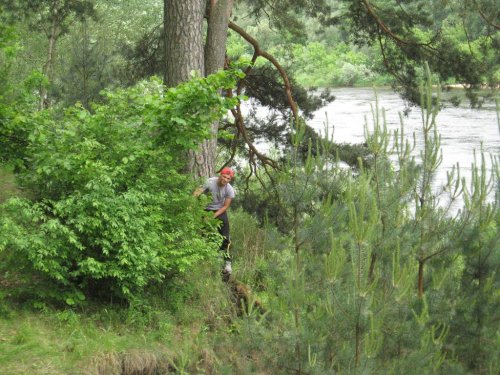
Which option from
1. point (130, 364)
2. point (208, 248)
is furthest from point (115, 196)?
point (130, 364)

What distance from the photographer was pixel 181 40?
1013cm

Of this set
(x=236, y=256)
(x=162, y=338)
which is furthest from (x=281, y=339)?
(x=236, y=256)

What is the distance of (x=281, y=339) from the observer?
5.49 metres

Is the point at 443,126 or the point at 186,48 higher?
the point at 186,48

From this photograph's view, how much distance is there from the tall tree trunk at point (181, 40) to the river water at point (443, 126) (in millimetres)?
11464

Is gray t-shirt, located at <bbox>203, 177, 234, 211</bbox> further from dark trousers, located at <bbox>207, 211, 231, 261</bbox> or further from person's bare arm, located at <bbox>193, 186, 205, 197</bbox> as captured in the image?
person's bare arm, located at <bbox>193, 186, 205, 197</bbox>

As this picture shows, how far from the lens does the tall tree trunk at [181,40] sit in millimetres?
10141

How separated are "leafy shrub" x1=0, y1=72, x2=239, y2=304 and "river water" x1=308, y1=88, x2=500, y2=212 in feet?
43.8

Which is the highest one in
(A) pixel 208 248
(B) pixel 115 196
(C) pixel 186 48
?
(C) pixel 186 48

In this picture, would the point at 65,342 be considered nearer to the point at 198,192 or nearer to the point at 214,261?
the point at 214,261

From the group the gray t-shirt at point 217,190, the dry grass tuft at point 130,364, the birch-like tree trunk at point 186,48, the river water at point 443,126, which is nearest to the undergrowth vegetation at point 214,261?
the dry grass tuft at point 130,364

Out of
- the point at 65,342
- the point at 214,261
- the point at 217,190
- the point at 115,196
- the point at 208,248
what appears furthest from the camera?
the point at 217,190

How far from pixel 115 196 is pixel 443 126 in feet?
73.4

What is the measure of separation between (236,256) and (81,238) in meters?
4.48
